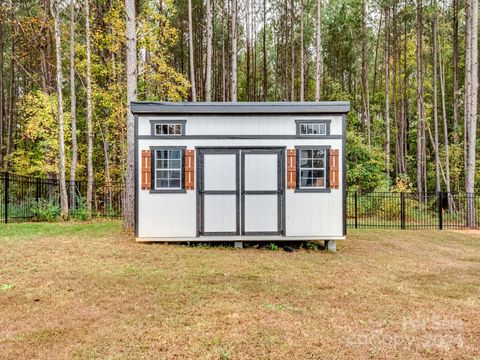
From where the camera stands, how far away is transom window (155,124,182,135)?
847cm

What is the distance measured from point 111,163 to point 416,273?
14939 millimetres

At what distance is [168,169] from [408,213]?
10.9 m

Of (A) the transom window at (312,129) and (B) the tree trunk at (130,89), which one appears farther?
(B) the tree trunk at (130,89)

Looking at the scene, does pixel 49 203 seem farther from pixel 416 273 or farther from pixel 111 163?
pixel 416 273

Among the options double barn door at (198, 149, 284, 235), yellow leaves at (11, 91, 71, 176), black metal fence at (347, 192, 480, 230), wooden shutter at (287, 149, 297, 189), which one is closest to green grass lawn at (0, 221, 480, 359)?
double barn door at (198, 149, 284, 235)

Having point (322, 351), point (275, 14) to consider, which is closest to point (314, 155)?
point (322, 351)

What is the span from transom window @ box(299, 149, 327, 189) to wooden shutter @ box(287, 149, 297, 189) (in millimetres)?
151

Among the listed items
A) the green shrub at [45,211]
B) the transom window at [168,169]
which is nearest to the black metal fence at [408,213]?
the transom window at [168,169]

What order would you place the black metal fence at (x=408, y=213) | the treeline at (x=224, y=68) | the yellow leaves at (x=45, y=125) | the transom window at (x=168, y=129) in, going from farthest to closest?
the yellow leaves at (x=45, y=125), the treeline at (x=224, y=68), the black metal fence at (x=408, y=213), the transom window at (x=168, y=129)

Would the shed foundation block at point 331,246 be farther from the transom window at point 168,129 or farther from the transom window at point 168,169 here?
the transom window at point 168,129

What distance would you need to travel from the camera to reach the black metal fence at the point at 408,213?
13.4m

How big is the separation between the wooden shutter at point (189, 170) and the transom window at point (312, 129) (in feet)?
8.84

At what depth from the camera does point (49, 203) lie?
494 inches

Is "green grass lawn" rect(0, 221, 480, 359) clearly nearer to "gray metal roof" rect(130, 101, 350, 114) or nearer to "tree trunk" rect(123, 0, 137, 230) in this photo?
"tree trunk" rect(123, 0, 137, 230)
